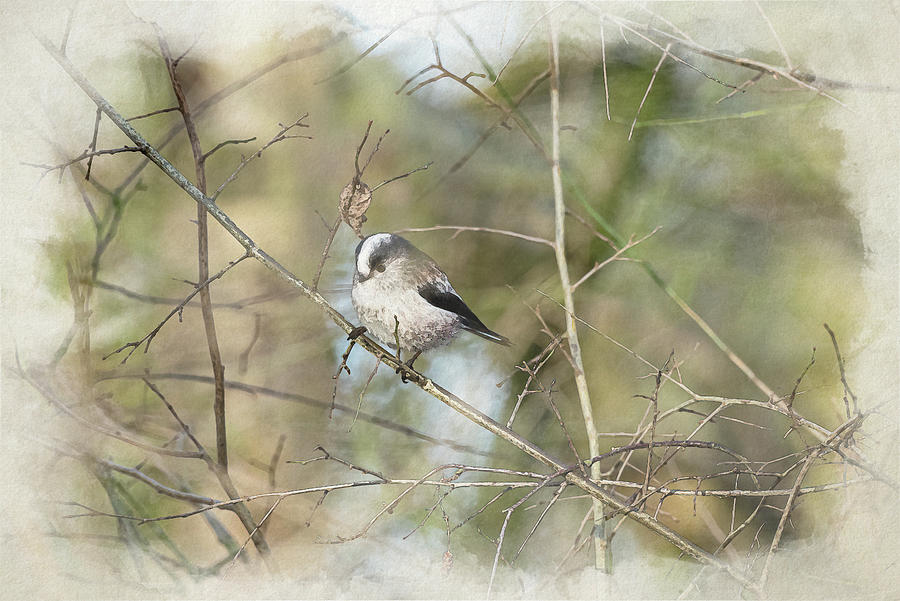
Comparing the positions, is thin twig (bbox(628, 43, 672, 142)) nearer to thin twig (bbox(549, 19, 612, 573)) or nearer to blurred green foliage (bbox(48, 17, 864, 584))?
blurred green foliage (bbox(48, 17, 864, 584))

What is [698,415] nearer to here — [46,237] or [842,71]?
[842,71]

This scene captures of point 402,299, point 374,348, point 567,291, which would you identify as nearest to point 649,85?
point 567,291

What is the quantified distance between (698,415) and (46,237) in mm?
1438

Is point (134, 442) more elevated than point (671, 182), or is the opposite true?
point (671, 182)

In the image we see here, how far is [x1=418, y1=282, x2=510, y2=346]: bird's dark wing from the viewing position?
1500 millimetres

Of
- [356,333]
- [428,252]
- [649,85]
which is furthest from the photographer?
[428,252]

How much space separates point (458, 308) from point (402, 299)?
0.50 feet

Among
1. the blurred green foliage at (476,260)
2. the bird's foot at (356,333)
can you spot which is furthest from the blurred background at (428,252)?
the bird's foot at (356,333)

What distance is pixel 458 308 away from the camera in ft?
5.03

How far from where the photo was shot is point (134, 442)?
144 centimetres

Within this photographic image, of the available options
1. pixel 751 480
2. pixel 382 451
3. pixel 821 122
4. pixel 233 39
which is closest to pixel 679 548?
pixel 751 480

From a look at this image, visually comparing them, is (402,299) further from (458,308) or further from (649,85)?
(649,85)

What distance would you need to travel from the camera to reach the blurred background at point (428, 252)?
1394 millimetres

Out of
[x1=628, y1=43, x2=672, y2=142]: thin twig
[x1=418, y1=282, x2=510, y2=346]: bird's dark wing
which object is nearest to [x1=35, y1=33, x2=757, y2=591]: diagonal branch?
[x1=418, y1=282, x2=510, y2=346]: bird's dark wing
